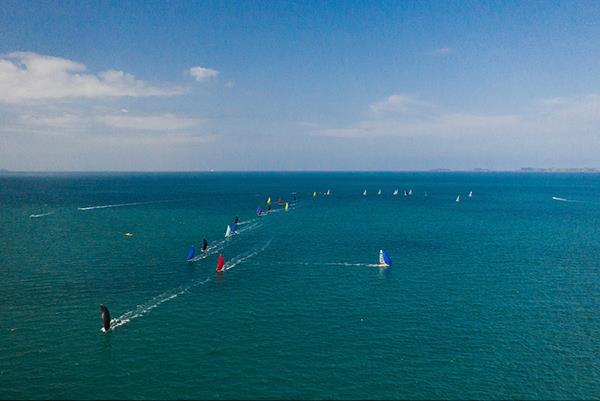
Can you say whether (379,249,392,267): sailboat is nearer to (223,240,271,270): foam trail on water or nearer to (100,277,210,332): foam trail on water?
(223,240,271,270): foam trail on water

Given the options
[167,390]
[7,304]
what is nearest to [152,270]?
[7,304]

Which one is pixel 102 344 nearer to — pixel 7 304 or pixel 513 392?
pixel 7 304

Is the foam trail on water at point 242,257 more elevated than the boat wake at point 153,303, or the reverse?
the foam trail on water at point 242,257

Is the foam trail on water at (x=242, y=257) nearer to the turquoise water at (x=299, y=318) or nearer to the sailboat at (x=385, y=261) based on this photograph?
the turquoise water at (x=299, y=318)

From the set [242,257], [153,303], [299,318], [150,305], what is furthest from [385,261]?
[150,305]

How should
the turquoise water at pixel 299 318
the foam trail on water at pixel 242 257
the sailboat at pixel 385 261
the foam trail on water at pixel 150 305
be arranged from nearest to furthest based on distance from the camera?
1. the turquoise water at pixel 299 318
2. the foam trail on water at pixel 150 305
3. the sailboat at pixel 385 261
4. the foam trail on water at pixel 242 257

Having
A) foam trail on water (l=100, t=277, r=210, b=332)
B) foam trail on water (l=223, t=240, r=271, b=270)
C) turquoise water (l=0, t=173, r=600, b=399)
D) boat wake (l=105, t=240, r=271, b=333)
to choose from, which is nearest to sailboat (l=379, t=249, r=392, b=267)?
turquoise water (l=0, t=173, r=600, b=399)

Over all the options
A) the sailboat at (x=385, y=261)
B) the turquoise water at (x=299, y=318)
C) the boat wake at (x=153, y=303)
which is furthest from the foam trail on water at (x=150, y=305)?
the sailboat at (x=385, y=261)
